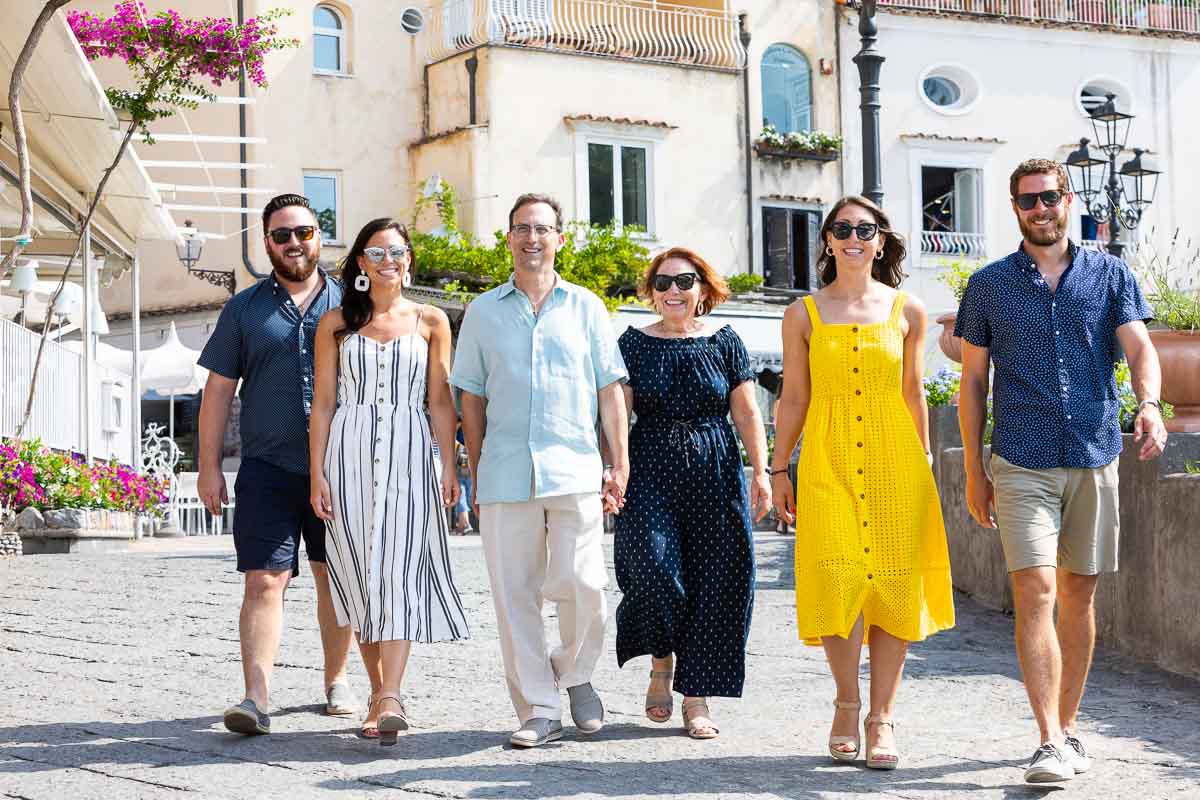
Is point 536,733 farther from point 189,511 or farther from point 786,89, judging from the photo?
point 786,89

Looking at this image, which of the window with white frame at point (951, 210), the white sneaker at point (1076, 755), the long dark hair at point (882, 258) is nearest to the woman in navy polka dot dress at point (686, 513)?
the long dark hair at point (882, 258)

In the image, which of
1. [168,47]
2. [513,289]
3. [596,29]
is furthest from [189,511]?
[513,289]

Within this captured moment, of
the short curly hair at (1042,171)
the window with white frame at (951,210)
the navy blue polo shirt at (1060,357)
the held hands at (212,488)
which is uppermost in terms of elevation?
the window with white frame at (951,210)

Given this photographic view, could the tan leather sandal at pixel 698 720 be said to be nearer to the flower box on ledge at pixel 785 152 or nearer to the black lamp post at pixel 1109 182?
the black lamp post at pixel 1109 182

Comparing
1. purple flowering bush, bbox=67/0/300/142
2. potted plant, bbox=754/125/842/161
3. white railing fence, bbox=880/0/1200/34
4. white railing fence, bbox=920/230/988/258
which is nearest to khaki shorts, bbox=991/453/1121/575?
purple flowering bush, bbox=67/0/300/142

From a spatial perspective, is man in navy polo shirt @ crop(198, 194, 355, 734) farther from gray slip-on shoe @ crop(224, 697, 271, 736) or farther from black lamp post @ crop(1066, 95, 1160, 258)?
black lamp post @ crop(1066, 95, 1160, 258)

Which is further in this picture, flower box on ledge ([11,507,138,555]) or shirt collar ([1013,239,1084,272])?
flower box on ledge ([11,507,138,555])

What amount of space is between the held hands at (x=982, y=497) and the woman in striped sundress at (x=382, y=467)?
179 centimetres

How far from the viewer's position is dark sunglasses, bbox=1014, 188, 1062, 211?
6211 mm

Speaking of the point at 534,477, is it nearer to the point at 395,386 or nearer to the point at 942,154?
the point at 395,386

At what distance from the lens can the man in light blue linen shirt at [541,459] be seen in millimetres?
6625

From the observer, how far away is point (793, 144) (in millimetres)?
33219

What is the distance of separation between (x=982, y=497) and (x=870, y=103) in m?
7.57

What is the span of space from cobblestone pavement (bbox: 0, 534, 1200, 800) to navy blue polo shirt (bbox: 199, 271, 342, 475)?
1.02 metres
